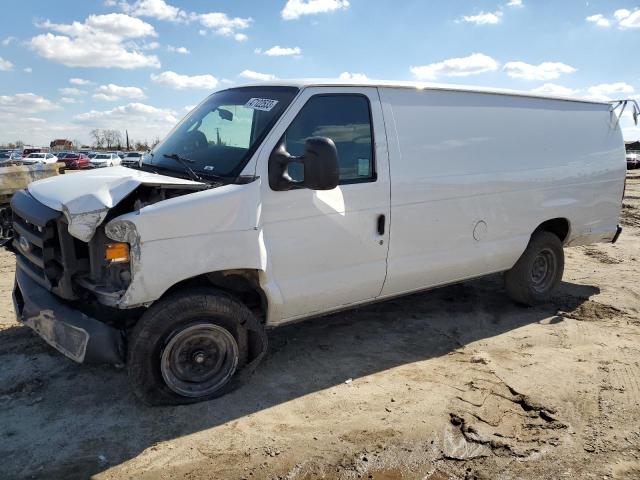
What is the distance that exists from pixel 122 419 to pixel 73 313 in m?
0.79

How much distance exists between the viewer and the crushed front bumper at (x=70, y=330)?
3371 mm

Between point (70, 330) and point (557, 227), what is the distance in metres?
5.20

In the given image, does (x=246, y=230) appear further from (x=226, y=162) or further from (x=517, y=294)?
(x=517, y=294)

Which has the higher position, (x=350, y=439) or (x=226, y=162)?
(x=226, y=162)

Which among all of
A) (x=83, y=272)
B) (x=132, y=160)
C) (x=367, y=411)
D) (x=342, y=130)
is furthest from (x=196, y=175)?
(x=132, y=160)

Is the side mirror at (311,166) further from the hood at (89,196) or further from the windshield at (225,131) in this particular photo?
the hood at (89,196)

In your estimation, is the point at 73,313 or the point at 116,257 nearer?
the point at 116,257

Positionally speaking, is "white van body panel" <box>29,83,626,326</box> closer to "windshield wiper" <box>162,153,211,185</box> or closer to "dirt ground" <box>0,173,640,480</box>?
"windshield wiper" <box>162,153,211,185</box>

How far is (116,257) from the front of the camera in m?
3.24

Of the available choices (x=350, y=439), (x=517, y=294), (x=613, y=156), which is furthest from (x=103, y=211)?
(x=613, y=156)

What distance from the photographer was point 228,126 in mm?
4184

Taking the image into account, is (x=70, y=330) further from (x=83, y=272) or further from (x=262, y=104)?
(x=262, y=104)

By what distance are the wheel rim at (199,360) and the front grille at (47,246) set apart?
780 millimetres

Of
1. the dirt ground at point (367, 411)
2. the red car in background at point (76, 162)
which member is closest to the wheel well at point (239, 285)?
the dirt ground at point (367, 411)
